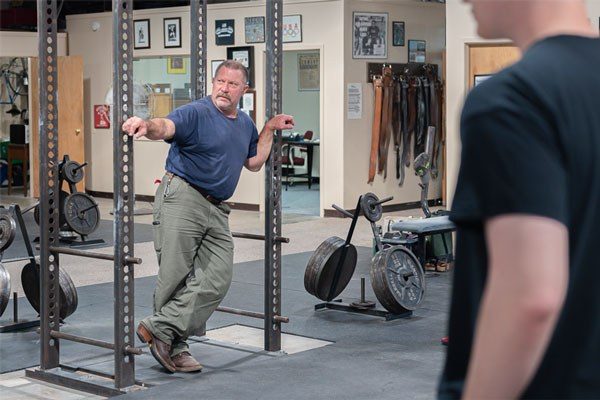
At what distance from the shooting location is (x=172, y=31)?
12562mm

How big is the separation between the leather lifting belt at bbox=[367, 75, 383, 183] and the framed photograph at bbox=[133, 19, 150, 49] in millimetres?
3219

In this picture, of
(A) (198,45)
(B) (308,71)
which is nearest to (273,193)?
(A) (198,45)

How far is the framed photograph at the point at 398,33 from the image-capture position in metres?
11.6

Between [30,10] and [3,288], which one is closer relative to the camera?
[3,288]

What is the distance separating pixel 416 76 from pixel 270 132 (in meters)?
7.32

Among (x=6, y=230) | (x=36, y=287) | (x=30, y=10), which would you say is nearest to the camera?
(x=36, y=287)

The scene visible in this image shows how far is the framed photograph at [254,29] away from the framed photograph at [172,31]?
110cm

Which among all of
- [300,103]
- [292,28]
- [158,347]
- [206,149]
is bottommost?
[158,347]

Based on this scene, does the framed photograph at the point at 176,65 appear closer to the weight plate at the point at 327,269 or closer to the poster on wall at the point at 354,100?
the poster on wall at the point at 354,100

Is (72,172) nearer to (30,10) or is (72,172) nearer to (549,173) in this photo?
(30,10)

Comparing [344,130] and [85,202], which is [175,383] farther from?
[344,130]

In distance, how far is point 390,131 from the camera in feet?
38.7

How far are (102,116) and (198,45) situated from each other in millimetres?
8529

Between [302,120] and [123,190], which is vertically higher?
[302,120]
